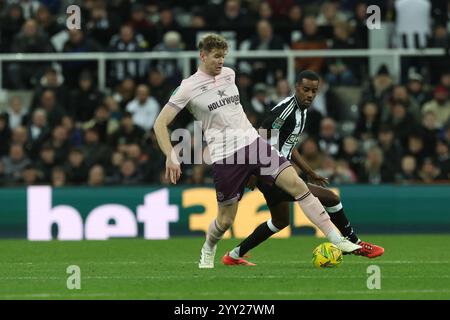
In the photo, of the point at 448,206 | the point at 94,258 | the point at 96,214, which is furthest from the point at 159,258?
the point at 448,206

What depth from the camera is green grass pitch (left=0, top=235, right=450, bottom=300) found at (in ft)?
35.9

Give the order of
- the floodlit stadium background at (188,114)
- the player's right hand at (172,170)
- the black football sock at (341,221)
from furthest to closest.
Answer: the floodlit stadium background at (188,114), the black football sock at (341,221), the player's right hand at (172,170)

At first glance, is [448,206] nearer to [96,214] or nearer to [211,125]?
[96,214]

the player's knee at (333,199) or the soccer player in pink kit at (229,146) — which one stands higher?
the soccer player in pink kit at (229,146)

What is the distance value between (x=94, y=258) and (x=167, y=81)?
7.21m

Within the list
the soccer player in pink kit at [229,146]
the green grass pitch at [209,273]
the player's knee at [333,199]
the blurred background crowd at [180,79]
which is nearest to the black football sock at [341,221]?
the player's knee at [333,199]

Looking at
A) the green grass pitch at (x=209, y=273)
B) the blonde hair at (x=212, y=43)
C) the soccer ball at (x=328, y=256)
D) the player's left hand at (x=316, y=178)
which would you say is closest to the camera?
the green grass pitch at (x=209, y=273)

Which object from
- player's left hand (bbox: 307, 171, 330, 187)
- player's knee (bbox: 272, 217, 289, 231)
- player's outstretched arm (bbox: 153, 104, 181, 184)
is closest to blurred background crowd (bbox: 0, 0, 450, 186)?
player's left hand (bbox: 307, 171, 330, 187)

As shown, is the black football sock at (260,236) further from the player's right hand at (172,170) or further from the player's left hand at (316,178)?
the player's right hand at (172,170)

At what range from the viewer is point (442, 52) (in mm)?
22266

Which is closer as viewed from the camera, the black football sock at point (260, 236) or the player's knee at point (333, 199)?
the black football sock at point (260, 236)

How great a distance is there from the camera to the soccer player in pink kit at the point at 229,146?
12656 mm

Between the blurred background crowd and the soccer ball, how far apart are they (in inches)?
287

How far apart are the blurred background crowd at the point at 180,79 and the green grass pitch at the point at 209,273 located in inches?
125
